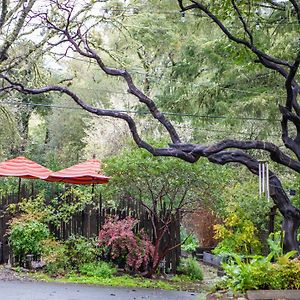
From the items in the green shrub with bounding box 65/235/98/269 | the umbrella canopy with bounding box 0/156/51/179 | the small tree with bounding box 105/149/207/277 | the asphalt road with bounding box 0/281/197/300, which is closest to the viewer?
the asphalt road with bounding box 0/281/197/300

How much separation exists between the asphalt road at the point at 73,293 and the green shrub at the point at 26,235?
1.32 m

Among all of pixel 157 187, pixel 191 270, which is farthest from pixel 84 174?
pixel 191 270

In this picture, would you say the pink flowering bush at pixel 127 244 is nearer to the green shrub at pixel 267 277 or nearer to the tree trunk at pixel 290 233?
the tree trunk at pixel 290 233

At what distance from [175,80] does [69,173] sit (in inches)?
192

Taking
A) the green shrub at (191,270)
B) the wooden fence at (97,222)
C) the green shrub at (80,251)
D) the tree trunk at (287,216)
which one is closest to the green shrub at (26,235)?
the wooden fence at (97,222)

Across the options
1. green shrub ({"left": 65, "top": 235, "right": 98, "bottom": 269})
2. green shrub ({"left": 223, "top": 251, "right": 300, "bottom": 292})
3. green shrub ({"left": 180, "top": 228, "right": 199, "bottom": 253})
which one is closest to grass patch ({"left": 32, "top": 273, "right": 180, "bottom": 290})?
green shrub ({"left": 65, "top": 235, "right": 98, "bottom": 269})

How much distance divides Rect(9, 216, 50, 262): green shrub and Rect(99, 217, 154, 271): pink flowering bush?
133 cm

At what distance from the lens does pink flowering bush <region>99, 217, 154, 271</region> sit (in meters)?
10.7

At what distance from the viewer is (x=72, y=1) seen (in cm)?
1055

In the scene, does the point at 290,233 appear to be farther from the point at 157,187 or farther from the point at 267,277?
the point at 157,187

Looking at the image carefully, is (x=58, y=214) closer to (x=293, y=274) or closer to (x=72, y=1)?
(x=72, y=1)

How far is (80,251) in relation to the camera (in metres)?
11.1

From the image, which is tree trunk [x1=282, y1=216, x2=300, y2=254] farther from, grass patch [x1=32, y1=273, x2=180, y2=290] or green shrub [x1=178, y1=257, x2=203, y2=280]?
green shrub [x1=178, y1=257, x2=203, y2=280]

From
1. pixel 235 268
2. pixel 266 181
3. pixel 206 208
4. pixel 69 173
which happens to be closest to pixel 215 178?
pixel 206 208
